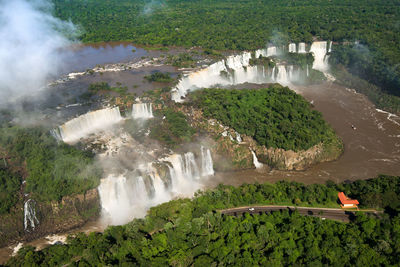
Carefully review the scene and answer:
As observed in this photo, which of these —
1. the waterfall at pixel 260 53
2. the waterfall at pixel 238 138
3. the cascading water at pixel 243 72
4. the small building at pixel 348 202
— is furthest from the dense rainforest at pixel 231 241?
the waterfall at pixel 260 53

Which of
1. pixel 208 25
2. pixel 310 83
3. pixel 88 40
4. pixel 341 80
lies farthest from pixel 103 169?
pixel 208 25

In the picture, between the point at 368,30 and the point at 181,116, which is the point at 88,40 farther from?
the point at 368,30

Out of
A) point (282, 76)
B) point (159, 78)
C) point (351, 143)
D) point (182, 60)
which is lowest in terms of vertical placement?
point (351, 143)

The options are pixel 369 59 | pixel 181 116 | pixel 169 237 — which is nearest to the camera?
pixel 169 237

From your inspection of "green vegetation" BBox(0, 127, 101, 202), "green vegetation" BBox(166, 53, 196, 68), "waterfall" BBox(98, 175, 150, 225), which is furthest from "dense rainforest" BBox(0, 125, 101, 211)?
"green vegetation" BBox(166, 53, 196, 68)

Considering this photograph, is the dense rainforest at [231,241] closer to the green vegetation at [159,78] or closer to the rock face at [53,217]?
the rock face at [53,217]

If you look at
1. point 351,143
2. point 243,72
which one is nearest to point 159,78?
point 243,72

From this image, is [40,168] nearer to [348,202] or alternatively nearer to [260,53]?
[348,202]
